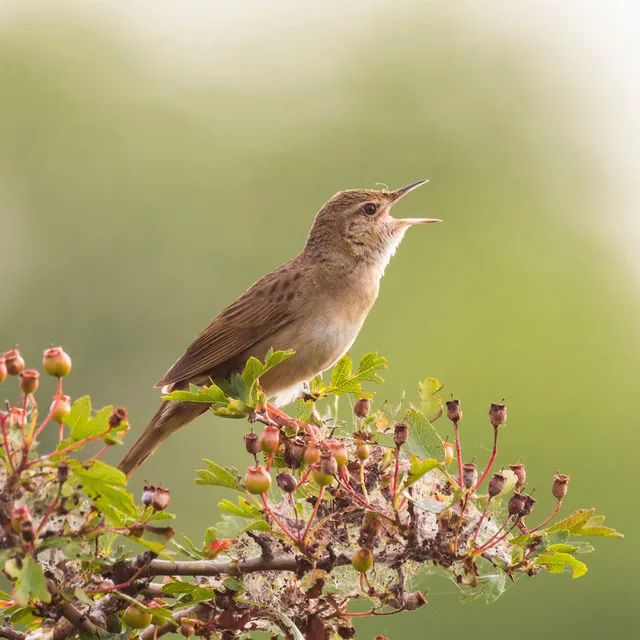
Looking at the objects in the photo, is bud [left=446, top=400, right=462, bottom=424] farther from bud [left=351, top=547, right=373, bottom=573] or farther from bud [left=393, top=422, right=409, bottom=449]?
bud [left=351, top=547, right=373, bottom=573]

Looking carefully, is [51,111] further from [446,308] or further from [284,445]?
[284,445]

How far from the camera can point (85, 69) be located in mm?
25734

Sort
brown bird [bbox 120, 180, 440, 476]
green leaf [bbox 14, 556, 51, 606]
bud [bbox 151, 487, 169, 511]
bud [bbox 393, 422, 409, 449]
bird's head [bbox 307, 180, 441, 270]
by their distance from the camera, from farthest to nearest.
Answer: bird's head [bbox 307, 180, 441, 270] < brown bird [bbox 120, 180, 440, 476] < bud [bbox 393, 422, 409, 449] < bud [bbox 151, 487, 169, 511] < green leaf [bbox 14, 556, 51, 606]

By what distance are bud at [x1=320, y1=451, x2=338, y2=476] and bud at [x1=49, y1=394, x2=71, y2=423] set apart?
649 mm

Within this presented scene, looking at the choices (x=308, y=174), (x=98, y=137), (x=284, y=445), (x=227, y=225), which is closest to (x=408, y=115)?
(x=308, y=174)

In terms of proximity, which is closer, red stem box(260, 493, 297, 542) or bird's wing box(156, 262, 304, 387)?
red stem box(260, 493, 297, 542)

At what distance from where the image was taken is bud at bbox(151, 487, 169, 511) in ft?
8.28

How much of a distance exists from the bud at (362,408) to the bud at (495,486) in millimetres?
709

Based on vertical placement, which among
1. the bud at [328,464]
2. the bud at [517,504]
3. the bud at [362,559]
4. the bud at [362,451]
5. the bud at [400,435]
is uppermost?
the bud at [400,435]

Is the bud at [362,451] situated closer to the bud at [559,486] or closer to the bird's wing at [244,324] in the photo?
the bud at [559,486]

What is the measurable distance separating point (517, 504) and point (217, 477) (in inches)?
31.6

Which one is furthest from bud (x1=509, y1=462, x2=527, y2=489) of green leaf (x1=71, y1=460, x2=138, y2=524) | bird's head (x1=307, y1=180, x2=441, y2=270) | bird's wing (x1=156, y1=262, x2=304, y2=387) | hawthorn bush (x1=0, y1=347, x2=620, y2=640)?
bird's head (x1=307, y1=180, x2=441, y2=270)

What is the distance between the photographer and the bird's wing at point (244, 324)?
191 inches

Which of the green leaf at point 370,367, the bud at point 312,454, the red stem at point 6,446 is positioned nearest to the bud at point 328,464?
the bud at point 312,454
